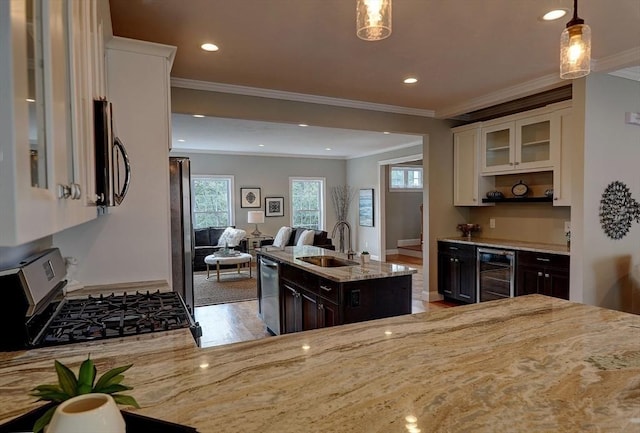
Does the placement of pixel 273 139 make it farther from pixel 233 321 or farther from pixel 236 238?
pixel 233 321

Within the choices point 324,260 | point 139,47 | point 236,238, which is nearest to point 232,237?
point 236,238

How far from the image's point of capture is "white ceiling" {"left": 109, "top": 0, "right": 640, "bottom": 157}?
8.04 feet

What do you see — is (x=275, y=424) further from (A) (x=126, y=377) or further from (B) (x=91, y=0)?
(B) (x=91, y=0)

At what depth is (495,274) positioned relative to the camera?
448 centimetres

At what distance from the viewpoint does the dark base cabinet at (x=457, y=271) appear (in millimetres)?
4820

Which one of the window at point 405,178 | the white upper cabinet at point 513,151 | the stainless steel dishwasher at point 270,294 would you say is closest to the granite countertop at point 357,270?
the stainless steel dishwasher at point 270,294

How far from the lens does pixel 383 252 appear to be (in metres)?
8.95

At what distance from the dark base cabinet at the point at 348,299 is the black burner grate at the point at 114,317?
1.22 meters

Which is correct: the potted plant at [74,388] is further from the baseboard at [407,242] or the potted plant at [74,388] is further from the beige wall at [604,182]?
the baseboard at [407,242]

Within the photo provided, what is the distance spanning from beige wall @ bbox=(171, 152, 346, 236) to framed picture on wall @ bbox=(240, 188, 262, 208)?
0.30 feet

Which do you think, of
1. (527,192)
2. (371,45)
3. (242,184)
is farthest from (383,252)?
(371,45)

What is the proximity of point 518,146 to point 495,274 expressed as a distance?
1536mm

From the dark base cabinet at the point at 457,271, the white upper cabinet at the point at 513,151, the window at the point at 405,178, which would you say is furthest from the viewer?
the window at the point at 405,178

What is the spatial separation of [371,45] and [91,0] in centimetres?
210
